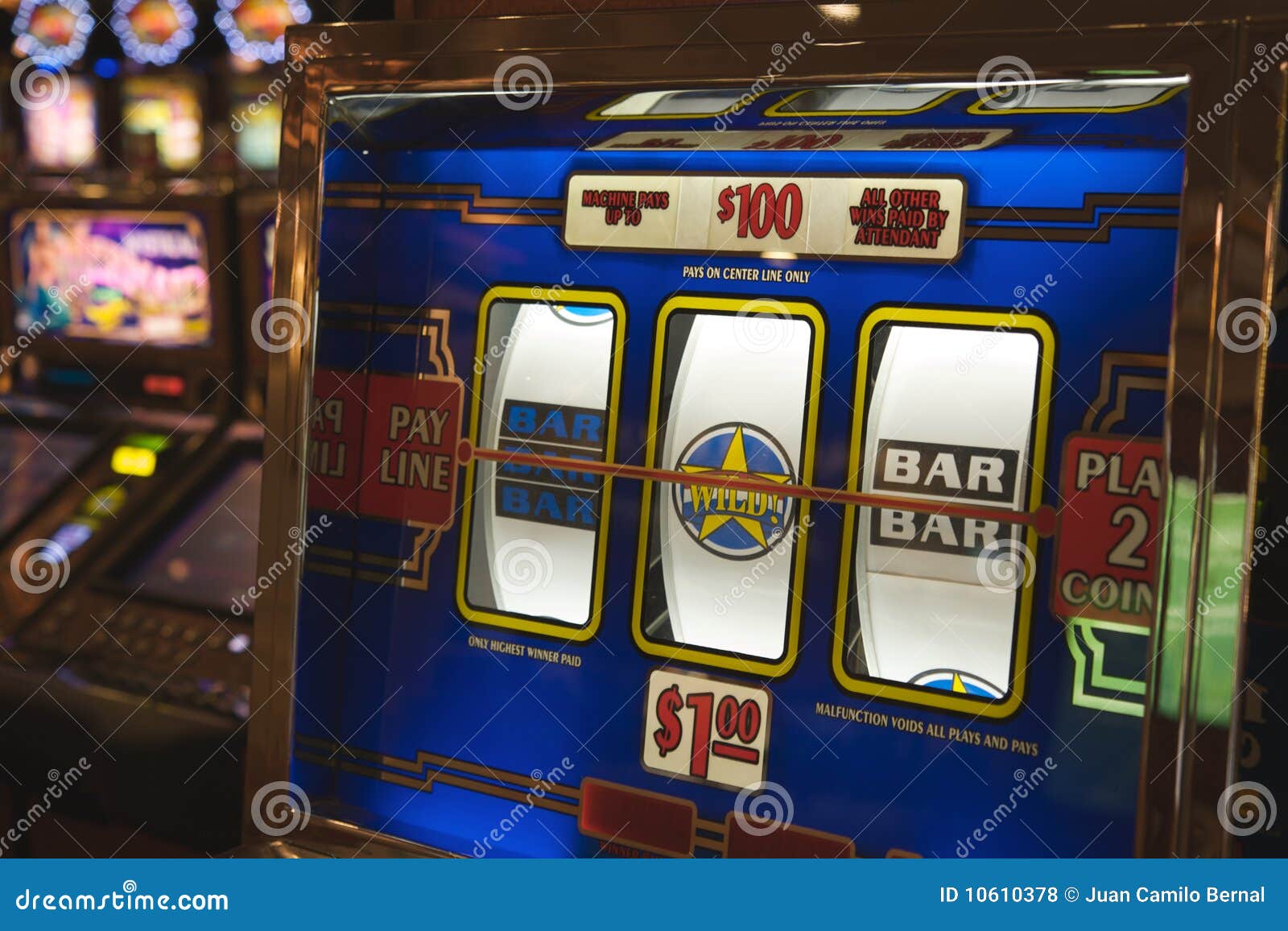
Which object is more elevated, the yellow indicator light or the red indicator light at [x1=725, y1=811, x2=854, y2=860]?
the yellow indicator light

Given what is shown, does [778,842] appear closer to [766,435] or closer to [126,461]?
[766,435]

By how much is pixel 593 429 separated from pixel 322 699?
2.16 feet

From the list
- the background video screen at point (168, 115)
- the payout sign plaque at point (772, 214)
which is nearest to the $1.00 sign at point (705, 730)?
the payout sign plaque at point (772, 214)

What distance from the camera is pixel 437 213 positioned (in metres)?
2.03

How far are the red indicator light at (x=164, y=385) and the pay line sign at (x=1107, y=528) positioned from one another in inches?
115

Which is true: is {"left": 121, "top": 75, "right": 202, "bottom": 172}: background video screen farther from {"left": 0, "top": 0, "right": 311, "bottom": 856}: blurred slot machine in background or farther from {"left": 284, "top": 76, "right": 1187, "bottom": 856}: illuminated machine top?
{"left": 284, "top": 76, "right": 1187, "bottom": 856}: illuminated machine top

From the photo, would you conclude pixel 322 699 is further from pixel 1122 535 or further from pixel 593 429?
pixel 1122 535

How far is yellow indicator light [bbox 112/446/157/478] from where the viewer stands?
11.5ft

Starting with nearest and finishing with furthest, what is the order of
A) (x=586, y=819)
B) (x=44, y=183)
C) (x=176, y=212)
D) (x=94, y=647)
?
(x=586, y=819), (x=94, y=647), (x=176, y=212), (x=44, y=183)

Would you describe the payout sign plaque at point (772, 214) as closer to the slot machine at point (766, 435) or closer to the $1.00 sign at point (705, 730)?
the slot machine at point (766, 435)

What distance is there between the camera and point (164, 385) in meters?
3.77

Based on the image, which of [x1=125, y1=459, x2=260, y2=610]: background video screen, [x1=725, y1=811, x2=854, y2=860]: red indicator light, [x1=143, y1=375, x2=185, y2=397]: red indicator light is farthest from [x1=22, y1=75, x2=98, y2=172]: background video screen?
[x1=725, y1=811, x2=854, y2=860]: red indicator light

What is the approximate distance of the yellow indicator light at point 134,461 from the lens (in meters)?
3.51
